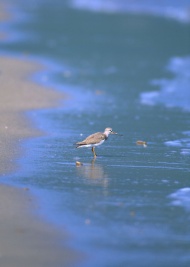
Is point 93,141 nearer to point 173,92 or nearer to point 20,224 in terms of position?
point 20,224

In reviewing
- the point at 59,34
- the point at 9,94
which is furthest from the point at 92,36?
the point at 9,94

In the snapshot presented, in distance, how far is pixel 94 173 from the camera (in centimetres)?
1030

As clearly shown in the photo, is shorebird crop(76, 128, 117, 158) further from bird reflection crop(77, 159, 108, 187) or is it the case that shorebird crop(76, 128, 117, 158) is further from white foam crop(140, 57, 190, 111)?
white foam crop(140, 57, 190, 111)

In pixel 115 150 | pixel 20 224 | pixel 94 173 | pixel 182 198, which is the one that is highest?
pixel 115 150

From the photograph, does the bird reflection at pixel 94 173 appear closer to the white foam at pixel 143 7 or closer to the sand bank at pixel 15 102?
the sand bank at pixel 15 102

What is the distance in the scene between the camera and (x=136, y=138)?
12648mm

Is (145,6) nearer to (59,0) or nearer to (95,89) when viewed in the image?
(59,0)

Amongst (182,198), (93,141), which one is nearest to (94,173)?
(93,141)

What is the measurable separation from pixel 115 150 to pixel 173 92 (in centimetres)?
625

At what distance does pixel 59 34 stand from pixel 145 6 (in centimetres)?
1992

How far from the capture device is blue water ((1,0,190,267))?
26.2 feet

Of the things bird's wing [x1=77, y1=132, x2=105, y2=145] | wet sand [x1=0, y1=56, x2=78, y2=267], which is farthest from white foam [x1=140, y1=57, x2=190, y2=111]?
bird's wing [x1=77, y1=132, x2=105, y2=145]

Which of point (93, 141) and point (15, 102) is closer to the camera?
point (93, 141)

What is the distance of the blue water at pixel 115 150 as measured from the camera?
7996 millimetres
